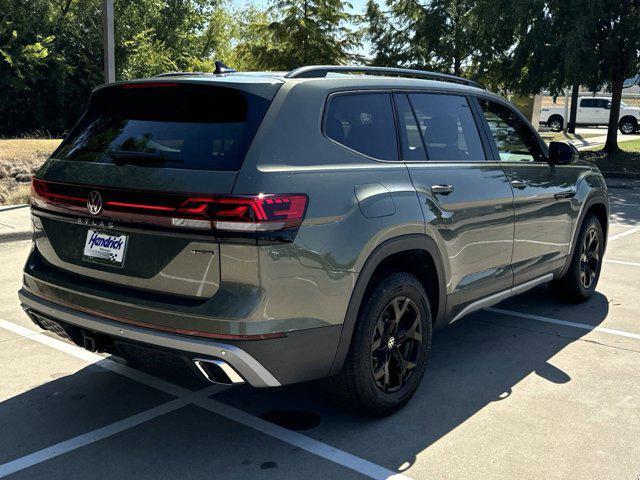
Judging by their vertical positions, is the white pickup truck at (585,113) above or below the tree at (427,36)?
below

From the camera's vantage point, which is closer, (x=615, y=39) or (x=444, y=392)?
(x=444, y=392)

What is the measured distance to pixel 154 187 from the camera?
3127mm

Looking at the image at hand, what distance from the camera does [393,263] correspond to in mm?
3811

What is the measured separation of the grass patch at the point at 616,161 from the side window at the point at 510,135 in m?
13.3

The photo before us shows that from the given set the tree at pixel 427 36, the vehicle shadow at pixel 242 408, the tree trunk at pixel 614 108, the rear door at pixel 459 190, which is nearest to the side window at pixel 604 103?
the tree at pixel 427 36

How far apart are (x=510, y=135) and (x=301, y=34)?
26.5 metres

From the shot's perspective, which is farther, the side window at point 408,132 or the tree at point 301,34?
the tree at point 301,34

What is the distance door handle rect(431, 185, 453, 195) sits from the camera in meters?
3.94

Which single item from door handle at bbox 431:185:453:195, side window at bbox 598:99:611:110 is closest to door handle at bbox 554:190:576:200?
door handle at bbox 431:185:453:195

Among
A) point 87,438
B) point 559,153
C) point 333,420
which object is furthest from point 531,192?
point 87,438

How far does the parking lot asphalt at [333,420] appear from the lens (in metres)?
3.26

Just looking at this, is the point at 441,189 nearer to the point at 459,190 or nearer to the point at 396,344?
the point at 459,190

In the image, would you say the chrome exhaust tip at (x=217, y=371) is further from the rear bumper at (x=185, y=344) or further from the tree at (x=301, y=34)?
the tree at (x=301, y=34)

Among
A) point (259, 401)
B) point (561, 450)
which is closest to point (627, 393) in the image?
point (561, 450)
